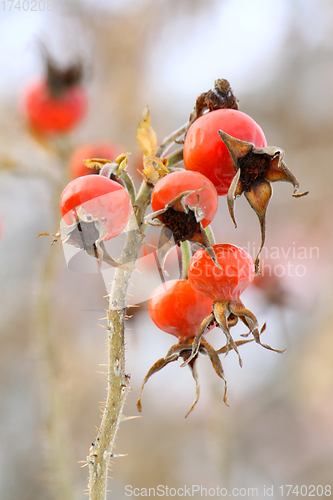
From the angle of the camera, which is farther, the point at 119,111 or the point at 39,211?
the point at 119,111

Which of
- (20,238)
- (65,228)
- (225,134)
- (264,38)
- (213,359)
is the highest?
(264,38)

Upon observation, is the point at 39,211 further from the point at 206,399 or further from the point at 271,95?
the point at 271,95

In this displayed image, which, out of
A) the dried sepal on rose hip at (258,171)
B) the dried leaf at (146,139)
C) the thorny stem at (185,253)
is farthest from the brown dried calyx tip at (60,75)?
the dried sepal on rose hip at (258,171)

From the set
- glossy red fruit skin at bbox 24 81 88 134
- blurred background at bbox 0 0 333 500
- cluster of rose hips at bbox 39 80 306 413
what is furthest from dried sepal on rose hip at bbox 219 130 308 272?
blurred background at bbox 0 0 333 500

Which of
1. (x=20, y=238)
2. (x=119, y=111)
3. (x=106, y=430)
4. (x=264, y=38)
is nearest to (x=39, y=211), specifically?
(x=20, y=238)

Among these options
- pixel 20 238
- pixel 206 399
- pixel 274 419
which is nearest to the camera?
pixel 206 399

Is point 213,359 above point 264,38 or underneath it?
underneath

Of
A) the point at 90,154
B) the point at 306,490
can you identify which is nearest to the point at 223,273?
the point at 90,154
